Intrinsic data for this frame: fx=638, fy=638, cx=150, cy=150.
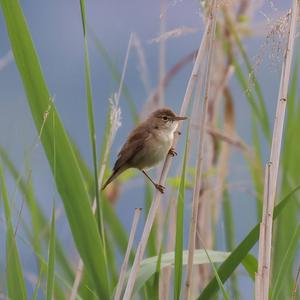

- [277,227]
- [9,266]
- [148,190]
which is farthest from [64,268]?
[277,227]

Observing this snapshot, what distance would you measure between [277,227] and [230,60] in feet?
3.49

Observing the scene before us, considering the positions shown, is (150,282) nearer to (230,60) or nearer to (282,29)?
(282,29)

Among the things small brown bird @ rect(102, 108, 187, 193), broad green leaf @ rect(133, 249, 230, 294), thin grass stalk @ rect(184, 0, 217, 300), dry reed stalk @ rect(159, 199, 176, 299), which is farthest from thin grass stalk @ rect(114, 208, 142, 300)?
small brown bird @ rect(102, 108, 187, 193)

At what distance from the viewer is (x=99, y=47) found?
2.87 metres

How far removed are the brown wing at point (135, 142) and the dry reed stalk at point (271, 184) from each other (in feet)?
4.23

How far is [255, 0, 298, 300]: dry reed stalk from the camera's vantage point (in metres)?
1.92

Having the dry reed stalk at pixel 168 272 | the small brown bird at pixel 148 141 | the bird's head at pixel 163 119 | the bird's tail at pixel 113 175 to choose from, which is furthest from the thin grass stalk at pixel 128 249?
the bird's head at pixel 163 119

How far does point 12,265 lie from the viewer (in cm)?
204

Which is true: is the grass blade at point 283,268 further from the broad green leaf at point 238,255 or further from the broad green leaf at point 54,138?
the broad green leaf at point 54,138

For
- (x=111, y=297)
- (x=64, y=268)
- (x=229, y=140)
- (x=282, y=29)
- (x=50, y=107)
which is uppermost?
(x=282, y=29)

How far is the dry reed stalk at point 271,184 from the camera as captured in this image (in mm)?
1919

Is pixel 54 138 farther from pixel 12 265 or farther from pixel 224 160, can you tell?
pixel 224 160

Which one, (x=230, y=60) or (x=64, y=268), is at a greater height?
(x=230, y=60)

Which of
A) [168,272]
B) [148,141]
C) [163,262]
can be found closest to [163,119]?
[148,141]
